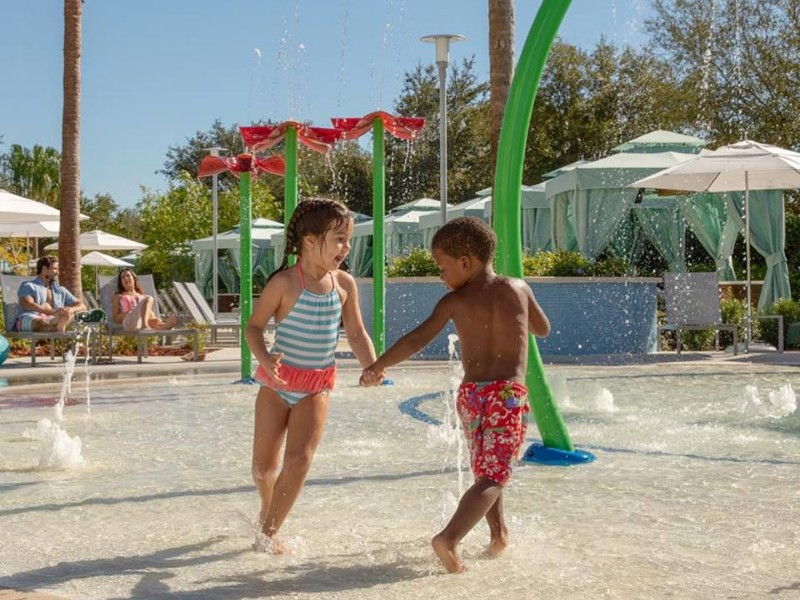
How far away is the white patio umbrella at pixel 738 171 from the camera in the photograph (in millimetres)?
14672

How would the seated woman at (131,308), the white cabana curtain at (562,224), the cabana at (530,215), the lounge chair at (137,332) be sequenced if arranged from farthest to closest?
the cabana at (530,215) < the white cabana curtain at (562,224) < the seated woman at (131,308) < the lounge chair at (137,332)

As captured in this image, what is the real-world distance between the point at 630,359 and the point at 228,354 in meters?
5.84

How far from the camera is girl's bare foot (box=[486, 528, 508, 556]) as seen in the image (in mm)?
4270

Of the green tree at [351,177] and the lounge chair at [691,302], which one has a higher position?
the green tree at [351,177]

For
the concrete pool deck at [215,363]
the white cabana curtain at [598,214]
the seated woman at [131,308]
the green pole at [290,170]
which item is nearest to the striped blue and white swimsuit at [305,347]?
the green pole at [290,170]

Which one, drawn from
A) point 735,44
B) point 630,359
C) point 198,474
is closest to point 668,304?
point 630,359

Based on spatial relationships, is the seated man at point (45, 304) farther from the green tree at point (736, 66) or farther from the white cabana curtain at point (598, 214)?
the green tree at point (736, 66)

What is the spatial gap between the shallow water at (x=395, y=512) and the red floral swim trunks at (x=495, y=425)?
39 centimetres

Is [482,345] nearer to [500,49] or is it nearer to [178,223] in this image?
[500,49]

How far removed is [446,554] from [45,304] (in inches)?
455

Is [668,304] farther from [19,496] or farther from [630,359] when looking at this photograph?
[19,496]

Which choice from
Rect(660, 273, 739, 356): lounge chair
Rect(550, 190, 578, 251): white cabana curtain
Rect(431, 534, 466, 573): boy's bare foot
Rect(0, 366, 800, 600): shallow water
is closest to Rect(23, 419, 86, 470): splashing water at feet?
Rect(0, 366, 800, 600): shallow water

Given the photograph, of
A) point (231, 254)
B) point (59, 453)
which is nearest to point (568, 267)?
point (59, 453)

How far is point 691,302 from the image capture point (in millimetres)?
15383
